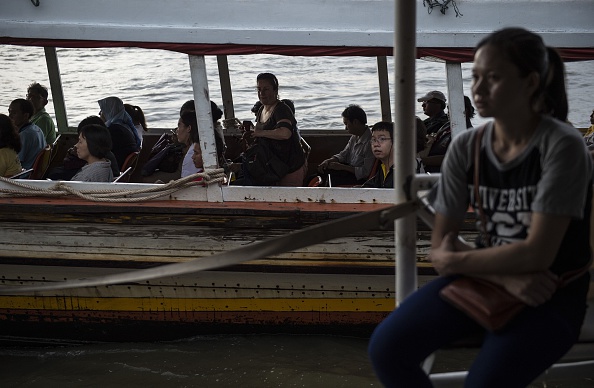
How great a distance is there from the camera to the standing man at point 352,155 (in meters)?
6.39

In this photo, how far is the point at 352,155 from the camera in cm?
653

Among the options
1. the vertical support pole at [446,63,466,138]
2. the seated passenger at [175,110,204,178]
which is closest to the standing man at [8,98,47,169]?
the seated passenger at [175,110,204,178]

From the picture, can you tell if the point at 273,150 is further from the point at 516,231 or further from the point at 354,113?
the point at 516,231

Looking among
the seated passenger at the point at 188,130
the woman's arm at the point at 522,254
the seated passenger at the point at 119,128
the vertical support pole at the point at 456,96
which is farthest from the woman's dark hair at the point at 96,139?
the woman's arm at the point at 522,254

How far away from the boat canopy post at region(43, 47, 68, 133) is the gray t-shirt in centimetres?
577

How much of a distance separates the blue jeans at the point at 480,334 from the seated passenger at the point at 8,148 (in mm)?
4425

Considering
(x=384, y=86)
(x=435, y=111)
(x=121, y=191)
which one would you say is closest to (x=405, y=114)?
(x=121, y=191)

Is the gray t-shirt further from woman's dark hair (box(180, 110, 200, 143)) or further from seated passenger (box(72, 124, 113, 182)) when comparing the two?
seated passenger (box(72, 124, 113, 182))

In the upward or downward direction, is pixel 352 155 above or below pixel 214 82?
below

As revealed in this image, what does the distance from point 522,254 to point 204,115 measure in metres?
3.41

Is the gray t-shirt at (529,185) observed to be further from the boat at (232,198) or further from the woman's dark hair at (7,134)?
the woman's dark hair at (7,134)

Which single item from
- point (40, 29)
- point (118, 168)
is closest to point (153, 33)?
point (40, 29)

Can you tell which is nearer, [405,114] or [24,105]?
[405,114]

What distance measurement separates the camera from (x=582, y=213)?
214 cm
